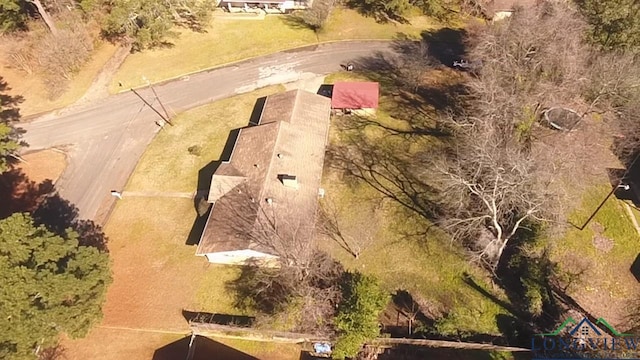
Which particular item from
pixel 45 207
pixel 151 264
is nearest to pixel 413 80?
pixel 151 264

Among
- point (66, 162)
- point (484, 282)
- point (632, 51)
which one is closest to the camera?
point (484, 282)

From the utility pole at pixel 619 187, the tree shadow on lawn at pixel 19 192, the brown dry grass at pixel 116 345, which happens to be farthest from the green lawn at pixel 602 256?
the tree shadow on lawn at pixel 19 192

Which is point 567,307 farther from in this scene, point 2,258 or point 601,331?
point 2,258

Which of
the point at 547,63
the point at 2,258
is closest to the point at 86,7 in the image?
the point at 2,258

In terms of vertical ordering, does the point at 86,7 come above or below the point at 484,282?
A: above

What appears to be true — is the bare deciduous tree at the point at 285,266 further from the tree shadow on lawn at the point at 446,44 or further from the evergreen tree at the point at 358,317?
the tree shadow on lawn at the point at 446,44

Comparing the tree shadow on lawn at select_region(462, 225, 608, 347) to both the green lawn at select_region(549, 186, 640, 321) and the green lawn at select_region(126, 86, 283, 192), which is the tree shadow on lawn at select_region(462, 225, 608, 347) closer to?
the green lawn at select_region(549, 186, 640, 321)

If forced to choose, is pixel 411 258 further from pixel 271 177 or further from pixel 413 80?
pixel 413 80
